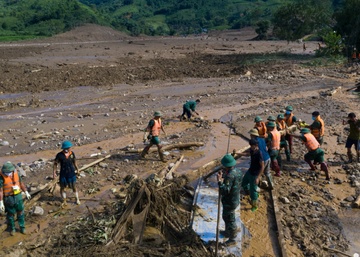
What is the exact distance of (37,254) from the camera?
6809 millimetres

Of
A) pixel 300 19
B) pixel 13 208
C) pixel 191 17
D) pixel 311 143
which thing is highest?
pixel 191 17

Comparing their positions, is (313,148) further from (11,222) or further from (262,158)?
(11,222)

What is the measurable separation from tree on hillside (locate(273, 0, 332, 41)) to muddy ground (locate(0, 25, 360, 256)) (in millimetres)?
4601

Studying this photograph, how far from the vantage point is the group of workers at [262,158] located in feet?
22.9

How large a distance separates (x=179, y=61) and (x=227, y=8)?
273 ft

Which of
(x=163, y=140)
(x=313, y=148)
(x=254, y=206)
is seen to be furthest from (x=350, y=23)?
(x=254, y=206)

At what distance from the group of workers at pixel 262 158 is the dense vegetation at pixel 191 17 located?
76.3 ft

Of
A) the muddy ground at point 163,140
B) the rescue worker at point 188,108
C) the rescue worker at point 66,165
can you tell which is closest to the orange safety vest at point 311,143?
the muddy ground at point 163,140

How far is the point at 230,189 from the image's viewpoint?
696 centimetres

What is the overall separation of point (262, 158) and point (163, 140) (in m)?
6.17

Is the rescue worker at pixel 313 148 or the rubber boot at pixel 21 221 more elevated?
the rescue worker at pixel 313 148

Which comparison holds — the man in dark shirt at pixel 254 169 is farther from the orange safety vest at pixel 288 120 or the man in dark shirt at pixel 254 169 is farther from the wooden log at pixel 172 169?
the orange safety vest at pixel 288 120

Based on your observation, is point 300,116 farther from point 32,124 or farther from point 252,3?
point 252,3

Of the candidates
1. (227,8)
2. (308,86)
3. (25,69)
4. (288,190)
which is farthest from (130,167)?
(227,8)
